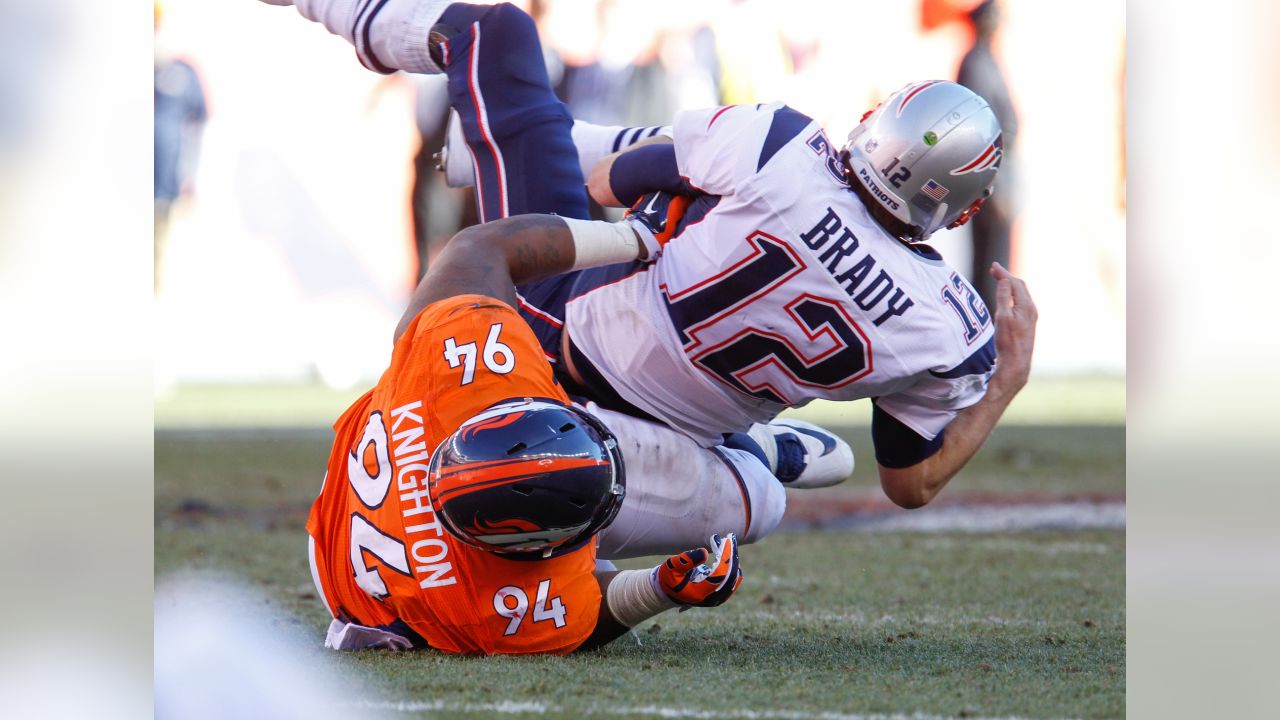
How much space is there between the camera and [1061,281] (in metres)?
9.28

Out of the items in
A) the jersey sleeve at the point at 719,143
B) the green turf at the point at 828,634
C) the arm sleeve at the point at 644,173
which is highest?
the jersey sleeve at the point at 719,143

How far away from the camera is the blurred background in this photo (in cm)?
905

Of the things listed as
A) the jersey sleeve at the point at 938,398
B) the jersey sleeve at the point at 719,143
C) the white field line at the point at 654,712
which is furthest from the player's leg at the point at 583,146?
the white field line at the point at 654,712

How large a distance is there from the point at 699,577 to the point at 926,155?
1.00 meters

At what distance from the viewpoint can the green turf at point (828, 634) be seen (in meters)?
2.38

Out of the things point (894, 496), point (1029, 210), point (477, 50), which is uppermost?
A: point (477, 50)

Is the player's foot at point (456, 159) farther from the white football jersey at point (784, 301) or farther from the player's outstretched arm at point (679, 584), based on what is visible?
the player's outstretched arm at point (679, 584)

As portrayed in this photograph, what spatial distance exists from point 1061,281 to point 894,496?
21.8ft

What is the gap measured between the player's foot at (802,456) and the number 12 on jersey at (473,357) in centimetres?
106

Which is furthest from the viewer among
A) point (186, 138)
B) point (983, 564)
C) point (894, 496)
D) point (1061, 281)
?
point (186, 138)

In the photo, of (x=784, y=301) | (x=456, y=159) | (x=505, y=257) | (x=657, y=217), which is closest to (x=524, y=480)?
(x=505, y=257)

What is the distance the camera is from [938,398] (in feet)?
9.83
